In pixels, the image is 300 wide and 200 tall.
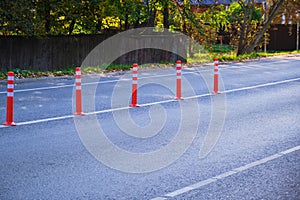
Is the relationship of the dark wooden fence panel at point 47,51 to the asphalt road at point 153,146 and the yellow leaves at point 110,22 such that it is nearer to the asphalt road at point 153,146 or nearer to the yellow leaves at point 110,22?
the yellow leaves at point 110,22

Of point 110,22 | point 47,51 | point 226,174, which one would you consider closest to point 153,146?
point 226,174

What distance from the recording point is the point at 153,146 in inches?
374

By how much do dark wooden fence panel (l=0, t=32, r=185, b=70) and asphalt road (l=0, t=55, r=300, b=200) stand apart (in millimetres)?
7686

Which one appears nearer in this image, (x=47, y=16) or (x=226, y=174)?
(x=226, y=174)

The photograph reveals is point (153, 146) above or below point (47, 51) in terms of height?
below

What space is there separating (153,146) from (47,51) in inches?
655

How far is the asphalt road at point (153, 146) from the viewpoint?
7.14 m

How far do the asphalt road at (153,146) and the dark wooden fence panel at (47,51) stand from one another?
769 cm

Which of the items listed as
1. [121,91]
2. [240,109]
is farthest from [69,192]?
[121,91]

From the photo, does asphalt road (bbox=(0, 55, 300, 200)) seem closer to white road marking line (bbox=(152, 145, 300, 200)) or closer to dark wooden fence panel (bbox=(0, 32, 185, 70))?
white road marking line (bbox=(152, 145, 300, 200))

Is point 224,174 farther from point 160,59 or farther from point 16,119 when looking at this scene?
point 160,59

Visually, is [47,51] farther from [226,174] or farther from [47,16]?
[226,174]

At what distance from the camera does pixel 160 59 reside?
99.9 feet

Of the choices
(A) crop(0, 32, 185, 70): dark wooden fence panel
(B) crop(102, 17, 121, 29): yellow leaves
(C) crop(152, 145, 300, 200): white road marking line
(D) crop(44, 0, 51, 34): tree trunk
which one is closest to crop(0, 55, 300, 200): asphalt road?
(C) crop(152, 145, 300, 200): white road marking line
